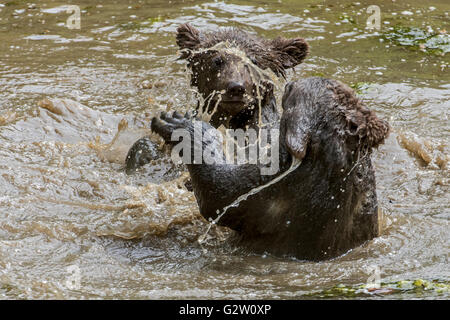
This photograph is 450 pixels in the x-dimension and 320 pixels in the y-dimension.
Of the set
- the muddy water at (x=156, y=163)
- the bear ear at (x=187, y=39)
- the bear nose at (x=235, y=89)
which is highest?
the bear ear at (x=187, y=39)

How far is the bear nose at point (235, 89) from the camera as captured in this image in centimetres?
635

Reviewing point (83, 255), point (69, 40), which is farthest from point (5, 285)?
point (69, 40)

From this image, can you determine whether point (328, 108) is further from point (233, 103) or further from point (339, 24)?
point (339, 24)

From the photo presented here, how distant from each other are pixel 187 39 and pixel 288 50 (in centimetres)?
104

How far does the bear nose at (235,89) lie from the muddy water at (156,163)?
802 mm

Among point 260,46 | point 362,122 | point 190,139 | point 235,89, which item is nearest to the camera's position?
point 362,122

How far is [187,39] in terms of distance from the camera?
7.14 meters

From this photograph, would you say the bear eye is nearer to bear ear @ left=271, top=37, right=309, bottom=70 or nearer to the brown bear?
bear ear @ left=271, top=37, right=309, bottom=70

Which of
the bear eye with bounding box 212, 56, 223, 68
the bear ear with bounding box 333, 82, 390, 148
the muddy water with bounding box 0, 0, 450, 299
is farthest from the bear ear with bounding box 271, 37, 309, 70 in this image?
the bear ear with bounding box 333, 82, 390, 148

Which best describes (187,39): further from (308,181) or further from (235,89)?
(308,181)

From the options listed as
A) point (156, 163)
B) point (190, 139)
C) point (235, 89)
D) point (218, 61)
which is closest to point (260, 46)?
point (218, 61)

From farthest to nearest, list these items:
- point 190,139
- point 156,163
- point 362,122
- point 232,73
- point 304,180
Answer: point 156,163 → point 232,73 → point 190,139 → point 304,180 → point 362,122

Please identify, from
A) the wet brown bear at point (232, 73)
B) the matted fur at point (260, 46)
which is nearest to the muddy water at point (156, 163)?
the wet brown bear at point (232, 73)

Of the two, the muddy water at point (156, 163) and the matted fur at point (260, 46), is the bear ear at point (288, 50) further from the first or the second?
the muddy water at point (156, 163)
